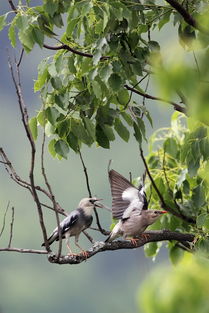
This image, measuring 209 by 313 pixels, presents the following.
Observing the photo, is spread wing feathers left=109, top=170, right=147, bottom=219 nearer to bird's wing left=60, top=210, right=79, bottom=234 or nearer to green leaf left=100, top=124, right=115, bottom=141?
bird's wing left=60, top=210, right=79, bottom=234

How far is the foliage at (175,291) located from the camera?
4.88 ft

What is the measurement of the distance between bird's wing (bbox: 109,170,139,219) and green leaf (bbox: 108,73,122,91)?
128cm

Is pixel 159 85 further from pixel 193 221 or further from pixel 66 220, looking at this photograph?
pixel 193 221

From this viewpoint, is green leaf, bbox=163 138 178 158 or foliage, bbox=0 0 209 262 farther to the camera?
green leaf, bbox=163 138 178 158

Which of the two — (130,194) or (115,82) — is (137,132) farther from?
(130,194)

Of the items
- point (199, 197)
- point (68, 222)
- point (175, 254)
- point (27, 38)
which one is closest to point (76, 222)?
point (68, 222)

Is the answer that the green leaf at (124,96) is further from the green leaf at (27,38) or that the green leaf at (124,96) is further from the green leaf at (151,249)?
the green leaf at (151,249)

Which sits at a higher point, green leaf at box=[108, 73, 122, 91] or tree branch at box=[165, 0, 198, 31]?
tree branch at box=[165, 0, 198, 31]

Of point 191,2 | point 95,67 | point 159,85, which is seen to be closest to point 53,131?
point 95,67

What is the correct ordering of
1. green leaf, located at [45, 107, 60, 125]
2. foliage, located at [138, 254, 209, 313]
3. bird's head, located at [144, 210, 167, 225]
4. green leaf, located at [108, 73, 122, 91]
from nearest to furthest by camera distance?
foliage, located at [138, 254, 209, 313]
green leaf, located at [108, 73, 122, 91]
green leaf, located at [45, 107, 60, 125]
bird's head, located at [144, 210, 167, 225]

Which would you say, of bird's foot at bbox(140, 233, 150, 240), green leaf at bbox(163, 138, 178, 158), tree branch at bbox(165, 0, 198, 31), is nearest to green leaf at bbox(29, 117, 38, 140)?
bird's foot at bbox(140, 233, 150, 240)

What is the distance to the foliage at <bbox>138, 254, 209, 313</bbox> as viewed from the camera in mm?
1487

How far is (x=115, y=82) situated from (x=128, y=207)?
1624mm

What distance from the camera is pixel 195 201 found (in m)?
6.13
